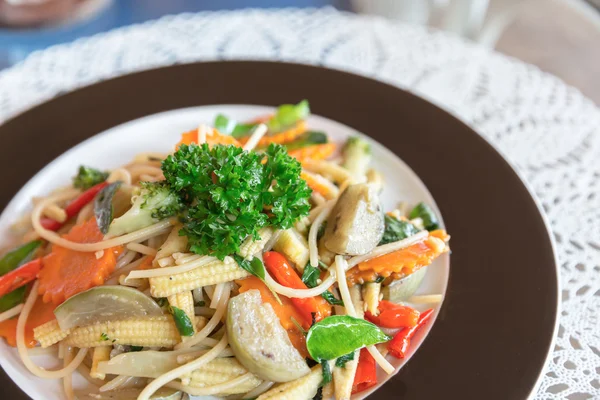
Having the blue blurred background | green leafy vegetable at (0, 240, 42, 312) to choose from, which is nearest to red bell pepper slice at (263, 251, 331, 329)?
green leafy vegetable at (0, 240, 42, 312)

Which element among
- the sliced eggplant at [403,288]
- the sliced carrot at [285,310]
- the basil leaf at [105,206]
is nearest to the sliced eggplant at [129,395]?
the sliced carrot at [285,310]

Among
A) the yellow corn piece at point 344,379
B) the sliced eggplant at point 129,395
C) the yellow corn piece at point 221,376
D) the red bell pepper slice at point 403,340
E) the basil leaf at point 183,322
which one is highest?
the basil leaf at point 183,322

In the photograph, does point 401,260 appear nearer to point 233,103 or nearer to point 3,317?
point 233,103

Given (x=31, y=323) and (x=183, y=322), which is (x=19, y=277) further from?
(x=183, y=322)

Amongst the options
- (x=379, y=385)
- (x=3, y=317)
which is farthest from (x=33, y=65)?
(x=379, y=385)

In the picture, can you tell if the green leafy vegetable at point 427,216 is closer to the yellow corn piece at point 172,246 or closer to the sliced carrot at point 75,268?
the yellow corn piece at point 172,246

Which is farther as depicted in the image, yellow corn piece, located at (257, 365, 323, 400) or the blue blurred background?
the blue blurred background

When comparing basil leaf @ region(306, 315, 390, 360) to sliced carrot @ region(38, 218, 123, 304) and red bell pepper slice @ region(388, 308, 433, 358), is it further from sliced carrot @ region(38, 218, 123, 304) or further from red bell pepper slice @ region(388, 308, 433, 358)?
sliced carrot @ region(38, 218, 123, 304)

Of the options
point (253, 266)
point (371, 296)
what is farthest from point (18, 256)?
point (371, 296)
